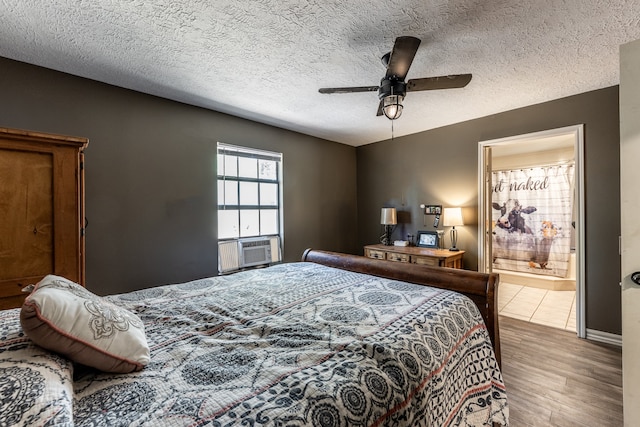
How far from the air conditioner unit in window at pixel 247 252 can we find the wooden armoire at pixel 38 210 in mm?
1605

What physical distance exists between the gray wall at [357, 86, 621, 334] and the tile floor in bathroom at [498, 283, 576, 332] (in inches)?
20.6

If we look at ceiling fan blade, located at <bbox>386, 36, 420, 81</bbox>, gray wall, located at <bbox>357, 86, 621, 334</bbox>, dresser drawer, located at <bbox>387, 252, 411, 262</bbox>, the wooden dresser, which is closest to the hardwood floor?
gray wall, located at <bbox>357, 86, 621, 334</bbox>

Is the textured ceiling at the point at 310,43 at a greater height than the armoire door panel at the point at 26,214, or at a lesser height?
greater

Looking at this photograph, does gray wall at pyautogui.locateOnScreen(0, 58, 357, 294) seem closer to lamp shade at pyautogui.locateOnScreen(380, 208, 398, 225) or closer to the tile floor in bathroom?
lamp shade at pyautogui.locateOnScreen(380, 208, 398, 225)

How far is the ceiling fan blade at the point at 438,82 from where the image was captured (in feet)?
6.31

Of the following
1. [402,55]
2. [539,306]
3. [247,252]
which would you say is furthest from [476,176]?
[247,252]

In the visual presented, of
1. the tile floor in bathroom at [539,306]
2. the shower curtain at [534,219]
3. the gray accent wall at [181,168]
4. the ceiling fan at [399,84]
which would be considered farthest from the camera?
the shower curtain at [534,219]

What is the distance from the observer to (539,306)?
3.79 metres

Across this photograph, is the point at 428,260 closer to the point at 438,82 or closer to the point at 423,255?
the point at 423,255

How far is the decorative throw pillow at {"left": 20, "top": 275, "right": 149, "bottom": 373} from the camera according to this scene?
32.2 inches

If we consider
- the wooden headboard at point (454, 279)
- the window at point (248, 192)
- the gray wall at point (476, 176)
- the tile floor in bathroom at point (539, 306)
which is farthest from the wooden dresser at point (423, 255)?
the window at point (248, 192)

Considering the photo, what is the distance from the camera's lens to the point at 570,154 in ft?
15.3

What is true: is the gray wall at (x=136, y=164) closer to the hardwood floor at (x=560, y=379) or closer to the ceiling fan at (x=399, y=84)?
the ceiling fan at (x=399, y=84)

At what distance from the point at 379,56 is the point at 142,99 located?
2.31 m
